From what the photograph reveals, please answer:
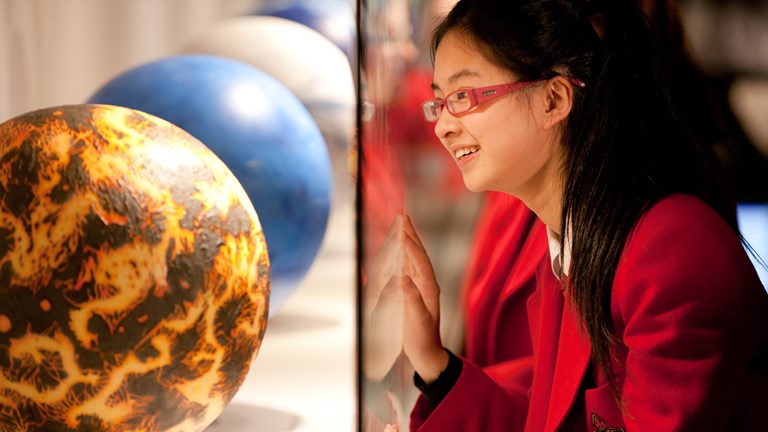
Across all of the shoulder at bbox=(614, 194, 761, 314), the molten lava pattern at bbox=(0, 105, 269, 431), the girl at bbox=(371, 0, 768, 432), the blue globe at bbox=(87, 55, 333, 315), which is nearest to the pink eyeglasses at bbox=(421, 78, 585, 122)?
the girl at bbox=(371, 0, 768, 432)

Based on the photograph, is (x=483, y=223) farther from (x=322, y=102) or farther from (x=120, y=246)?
(x=322, y=102)

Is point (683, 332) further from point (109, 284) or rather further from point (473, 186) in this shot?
point (109, 284)

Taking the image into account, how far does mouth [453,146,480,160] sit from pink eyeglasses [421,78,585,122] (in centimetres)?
2

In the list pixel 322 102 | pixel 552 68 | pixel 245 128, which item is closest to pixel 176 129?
pixel 245 128

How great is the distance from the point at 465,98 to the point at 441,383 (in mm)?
177

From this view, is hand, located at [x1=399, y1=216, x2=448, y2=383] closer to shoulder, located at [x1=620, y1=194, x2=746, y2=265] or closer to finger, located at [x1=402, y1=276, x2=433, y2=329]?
finger, located at [x1=402, y1=276, x2=433, y2=329]

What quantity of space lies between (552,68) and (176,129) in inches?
15.5

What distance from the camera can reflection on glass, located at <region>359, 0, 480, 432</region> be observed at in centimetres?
54

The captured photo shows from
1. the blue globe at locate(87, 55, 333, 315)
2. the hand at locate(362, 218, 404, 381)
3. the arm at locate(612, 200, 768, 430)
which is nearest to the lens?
the arm at locate(612, 200, 768, 430)

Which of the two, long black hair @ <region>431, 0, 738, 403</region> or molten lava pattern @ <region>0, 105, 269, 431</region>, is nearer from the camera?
long black hair @ <region>431, 0, 738, 403</region>

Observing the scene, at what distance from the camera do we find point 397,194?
56cm

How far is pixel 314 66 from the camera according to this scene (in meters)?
1.31

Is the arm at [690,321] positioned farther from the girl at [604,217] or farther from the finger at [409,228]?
the finger at [409,228]

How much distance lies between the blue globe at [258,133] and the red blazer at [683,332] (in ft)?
2.02
